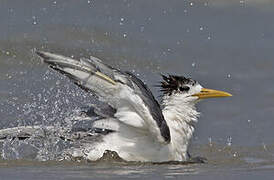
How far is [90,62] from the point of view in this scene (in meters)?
8.68

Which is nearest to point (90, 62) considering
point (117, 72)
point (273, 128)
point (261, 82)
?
point (117, 72)

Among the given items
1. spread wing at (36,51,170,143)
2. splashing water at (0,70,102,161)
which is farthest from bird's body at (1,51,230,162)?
splashing water at (0,70,102,161)

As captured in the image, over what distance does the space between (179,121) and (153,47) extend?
5126 millimetres

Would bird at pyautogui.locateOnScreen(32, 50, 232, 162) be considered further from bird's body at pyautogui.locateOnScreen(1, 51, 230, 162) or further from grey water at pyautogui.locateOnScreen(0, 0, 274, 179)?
grey water at pyautogui.locateOnScreen(0, 0, 274, 179)

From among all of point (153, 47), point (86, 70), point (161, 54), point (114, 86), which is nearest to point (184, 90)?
point (114, 86)

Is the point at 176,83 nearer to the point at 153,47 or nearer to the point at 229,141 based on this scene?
the point at 229,141

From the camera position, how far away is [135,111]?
8828mm

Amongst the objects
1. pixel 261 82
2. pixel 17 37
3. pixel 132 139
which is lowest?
pixel 132 139

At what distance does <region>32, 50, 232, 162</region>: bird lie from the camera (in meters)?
8.64

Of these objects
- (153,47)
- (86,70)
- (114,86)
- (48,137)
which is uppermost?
(153,47)

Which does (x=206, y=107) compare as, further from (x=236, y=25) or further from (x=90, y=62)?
(x=90, y=62)

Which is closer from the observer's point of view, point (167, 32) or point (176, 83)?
point (176, 83)

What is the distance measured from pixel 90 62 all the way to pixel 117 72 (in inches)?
10.8

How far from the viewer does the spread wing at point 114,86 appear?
8.62 m
